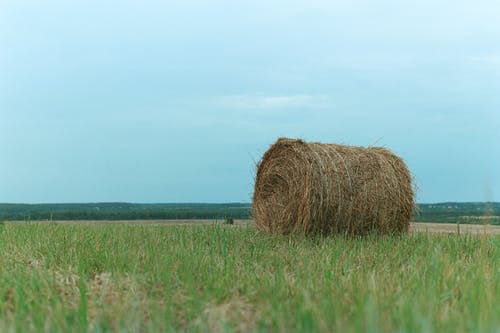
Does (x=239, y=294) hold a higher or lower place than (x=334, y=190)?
lower

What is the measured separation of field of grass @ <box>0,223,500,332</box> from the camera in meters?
3.72

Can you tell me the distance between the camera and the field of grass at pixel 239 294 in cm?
372

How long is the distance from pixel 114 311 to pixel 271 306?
3.30 feet

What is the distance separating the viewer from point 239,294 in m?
4.61

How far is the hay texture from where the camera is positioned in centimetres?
995

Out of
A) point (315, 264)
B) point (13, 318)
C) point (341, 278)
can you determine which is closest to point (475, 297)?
point (341, 278)

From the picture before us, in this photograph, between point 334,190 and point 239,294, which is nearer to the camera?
point 239,294

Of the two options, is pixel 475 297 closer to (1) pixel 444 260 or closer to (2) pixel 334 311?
(2) pixel 334 311

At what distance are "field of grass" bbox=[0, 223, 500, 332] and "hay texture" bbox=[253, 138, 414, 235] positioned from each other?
233 cm

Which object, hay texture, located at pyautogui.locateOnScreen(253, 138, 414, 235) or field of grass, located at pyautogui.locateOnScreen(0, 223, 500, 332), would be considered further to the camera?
hay texture, located at pyautogui.locateOnScreen(253, 138, 414, 235)

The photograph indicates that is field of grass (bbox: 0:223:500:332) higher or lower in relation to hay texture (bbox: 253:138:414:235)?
lower

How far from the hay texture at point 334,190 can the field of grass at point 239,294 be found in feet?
7.64

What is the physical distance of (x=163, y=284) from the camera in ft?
16.0

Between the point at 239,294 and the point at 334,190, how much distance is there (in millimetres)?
5538
